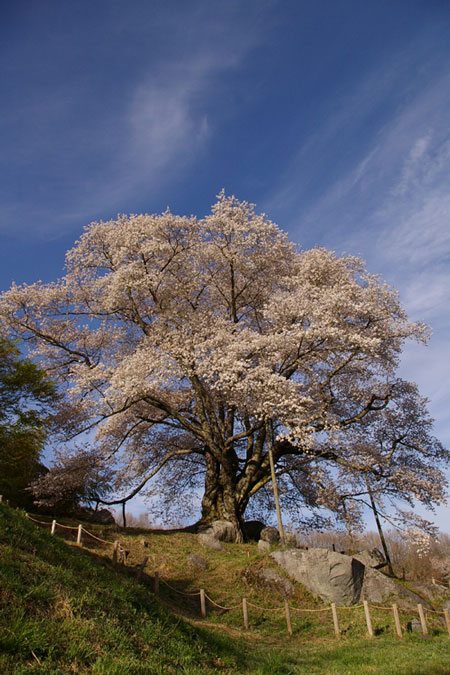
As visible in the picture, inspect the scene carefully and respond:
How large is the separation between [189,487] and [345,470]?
12101mm

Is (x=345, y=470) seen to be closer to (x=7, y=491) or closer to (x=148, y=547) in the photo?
(x=148, y=547)

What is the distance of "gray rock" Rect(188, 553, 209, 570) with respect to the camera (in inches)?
783

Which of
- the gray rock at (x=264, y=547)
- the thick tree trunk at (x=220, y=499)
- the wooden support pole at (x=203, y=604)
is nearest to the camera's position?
the wooden support pole at (x=203, y=604)

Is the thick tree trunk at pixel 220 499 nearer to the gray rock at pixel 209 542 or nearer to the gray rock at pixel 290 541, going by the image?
the gray rock at pixel 209 542

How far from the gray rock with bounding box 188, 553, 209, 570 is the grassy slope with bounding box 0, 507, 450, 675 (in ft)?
5.17

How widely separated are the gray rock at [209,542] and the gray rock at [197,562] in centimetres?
153

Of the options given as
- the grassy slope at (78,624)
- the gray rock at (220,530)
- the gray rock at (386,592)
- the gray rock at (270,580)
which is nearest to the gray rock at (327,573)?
the gray rock at (386,592)

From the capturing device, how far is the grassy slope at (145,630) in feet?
22.9

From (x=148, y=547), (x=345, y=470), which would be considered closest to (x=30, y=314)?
(x=148, y=547)

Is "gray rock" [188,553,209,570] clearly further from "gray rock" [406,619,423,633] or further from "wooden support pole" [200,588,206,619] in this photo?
"gray rock" [406,619,423,633]

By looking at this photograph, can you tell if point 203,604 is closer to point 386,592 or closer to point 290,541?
point 290,541

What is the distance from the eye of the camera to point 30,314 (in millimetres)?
25453

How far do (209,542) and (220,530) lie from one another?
1166 millimetres

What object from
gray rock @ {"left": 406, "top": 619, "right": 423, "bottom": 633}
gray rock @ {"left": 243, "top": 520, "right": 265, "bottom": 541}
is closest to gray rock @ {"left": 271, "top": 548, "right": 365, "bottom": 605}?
gray rock @ {"left": 406, "top": 619, "right": 423, "bottom": 633}
